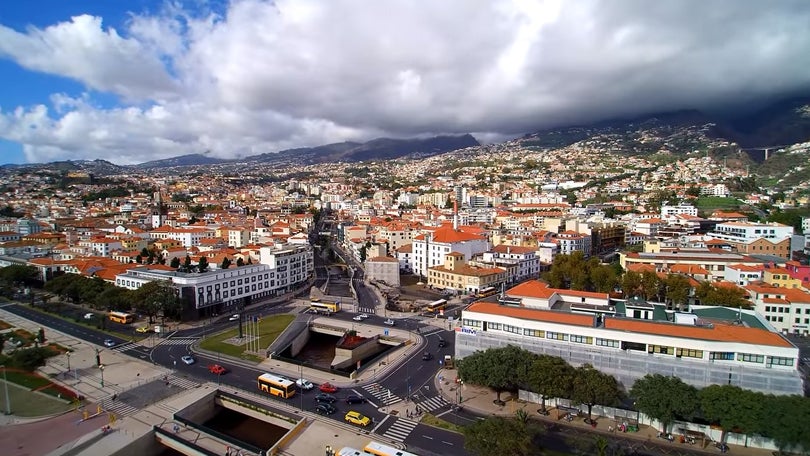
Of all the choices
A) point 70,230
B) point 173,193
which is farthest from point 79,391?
point 173,193

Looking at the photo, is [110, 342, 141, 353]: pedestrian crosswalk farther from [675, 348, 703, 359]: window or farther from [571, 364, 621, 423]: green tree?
[675, 348, 703, 359]: window

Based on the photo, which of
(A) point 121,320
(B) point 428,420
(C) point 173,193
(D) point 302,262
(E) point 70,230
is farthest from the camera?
(C) point 173,193

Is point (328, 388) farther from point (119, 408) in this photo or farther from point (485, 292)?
point (485, 292)

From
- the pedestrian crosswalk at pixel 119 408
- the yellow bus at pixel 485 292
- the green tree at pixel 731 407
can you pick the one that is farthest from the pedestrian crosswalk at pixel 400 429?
the yellow bus at pixel 485 292

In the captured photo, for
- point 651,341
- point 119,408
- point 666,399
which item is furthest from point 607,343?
point 119,408

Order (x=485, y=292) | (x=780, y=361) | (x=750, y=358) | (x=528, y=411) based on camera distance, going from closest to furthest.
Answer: (x=780, y=361)
(x=750, y=358)
(x=528, y=411)
(x=485, y=292)

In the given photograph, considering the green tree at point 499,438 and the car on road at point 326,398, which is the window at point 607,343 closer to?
the green tree at point 499,438

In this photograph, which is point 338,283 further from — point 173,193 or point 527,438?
point 173,193
